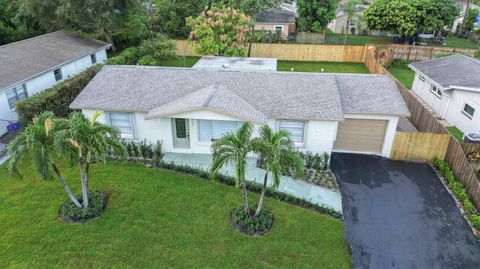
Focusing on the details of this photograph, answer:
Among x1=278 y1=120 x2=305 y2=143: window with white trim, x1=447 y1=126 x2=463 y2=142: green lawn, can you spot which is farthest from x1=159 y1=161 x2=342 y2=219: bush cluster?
x1=447 y1=126 x2=463 y2=142: green lawn

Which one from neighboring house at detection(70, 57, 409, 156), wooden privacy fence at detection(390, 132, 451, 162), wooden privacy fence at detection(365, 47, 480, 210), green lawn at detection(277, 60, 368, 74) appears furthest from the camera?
green lawn at detection(277, 60, 368, 74)

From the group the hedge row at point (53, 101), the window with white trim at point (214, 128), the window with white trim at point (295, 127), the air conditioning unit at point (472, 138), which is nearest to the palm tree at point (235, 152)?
the window with white trim at point (214, 128)

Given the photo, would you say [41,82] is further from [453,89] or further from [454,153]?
[453,89]

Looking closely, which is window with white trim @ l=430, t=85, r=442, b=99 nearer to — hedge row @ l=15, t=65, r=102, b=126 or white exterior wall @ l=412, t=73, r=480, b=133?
white exterior wall @ l=412, t=73, r=480, b=133

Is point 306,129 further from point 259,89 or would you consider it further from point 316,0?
point 316,0

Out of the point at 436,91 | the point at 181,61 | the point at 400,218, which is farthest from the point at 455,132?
the point at 181,61

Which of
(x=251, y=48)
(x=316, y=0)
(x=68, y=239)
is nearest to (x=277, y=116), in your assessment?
(x=68, y=239)
